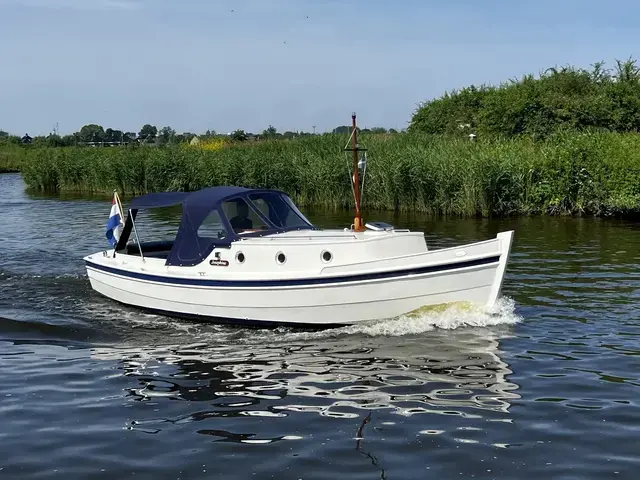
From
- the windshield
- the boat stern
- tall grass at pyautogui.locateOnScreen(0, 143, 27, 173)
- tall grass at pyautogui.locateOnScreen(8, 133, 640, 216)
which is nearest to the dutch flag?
the windshield

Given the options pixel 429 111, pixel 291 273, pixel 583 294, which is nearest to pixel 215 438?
pixel 291 273

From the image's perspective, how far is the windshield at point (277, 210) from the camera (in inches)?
538

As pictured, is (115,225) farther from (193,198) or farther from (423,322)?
(423,322)

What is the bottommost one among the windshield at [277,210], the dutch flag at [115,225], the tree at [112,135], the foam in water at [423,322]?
the foam in water at [423,322]

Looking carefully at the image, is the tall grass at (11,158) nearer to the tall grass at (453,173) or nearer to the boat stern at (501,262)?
the tall grass at (453,173)

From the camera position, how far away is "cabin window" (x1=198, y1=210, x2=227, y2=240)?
1333cm

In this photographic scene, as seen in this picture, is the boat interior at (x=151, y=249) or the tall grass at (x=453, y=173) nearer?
the boat interior at (x=151, y=249)

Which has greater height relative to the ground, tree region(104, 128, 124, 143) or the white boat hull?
tree region(104, 128, 124, 143)

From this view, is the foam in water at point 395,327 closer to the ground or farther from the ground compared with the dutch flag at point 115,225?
closer to the ground

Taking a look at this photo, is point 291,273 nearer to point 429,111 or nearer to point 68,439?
point 68,439

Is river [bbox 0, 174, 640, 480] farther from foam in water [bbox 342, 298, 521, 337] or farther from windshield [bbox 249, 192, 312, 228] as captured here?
windshield [bbox 249, 192, 312, 228]

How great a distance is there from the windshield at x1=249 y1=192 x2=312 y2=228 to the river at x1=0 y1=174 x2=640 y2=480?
2062 mm

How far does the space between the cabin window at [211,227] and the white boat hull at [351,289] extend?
31.4 inches

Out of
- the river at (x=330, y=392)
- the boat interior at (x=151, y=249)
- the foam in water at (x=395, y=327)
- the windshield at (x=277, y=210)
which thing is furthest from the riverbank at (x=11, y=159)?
the foam in water at (x=395, y=327)
